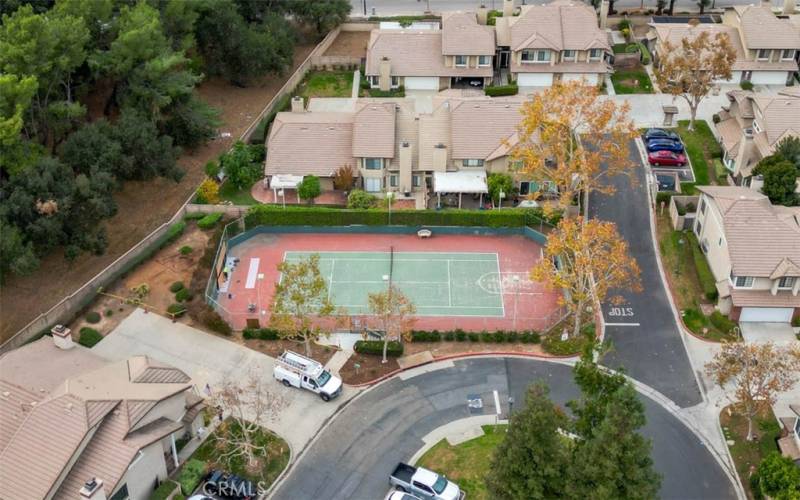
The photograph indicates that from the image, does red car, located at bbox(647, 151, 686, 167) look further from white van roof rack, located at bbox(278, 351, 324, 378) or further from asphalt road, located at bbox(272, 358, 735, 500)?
white van roof rack, located at bbox(278, 351, 324, 378)

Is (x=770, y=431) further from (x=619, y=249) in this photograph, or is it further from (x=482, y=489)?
(x=482, y=489)

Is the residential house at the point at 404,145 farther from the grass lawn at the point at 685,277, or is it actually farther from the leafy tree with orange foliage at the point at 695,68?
the leafy tree with orange foliage at the point at 695,68

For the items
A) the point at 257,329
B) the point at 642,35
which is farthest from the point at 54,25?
the point at 642,35

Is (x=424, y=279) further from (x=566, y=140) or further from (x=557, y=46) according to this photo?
(x=557, y=46)

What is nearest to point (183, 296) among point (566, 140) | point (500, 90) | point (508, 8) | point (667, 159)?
point (566, 140)

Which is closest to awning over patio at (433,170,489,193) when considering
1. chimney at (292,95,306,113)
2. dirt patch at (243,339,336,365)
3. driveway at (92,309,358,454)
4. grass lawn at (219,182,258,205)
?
chimney at (292,95,306,113)

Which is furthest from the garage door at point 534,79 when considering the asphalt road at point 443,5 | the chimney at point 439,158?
the asphalt road at point 443,5
